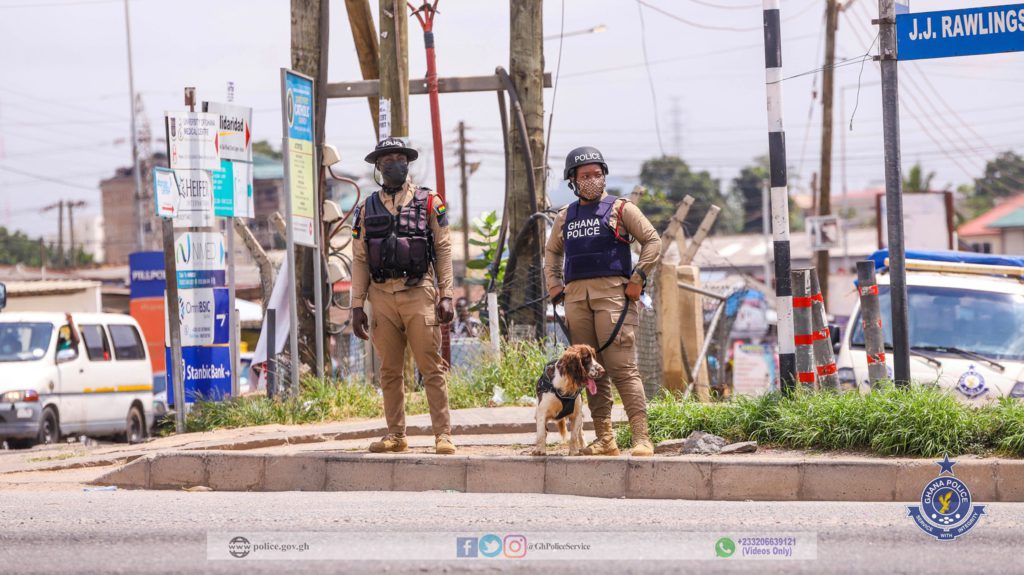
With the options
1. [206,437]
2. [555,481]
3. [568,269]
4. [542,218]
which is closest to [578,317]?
[568,269]

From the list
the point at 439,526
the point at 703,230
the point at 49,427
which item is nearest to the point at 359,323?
the point at 439,526

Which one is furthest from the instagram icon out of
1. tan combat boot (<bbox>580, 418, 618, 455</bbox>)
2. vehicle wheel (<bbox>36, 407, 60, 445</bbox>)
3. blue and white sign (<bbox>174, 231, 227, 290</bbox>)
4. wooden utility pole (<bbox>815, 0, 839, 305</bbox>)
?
wooden utility pole (<bbox>815, 0, 839, 305</bbox>)

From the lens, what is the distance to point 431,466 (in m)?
7.99

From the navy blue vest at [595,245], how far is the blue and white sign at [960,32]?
2.54 m

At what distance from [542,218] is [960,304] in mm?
4334

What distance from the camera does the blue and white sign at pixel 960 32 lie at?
8352 mm

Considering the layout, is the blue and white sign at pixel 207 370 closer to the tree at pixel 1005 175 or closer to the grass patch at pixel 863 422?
the grass patch at pixel 863 422

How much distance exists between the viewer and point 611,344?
312 inches

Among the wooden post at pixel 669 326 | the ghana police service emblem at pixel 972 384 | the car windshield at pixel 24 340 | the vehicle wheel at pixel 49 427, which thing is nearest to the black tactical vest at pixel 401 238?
the ghana police service emblem at pixel 972 384

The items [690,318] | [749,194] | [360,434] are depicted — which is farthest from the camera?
[749,194]

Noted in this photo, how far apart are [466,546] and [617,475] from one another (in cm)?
232

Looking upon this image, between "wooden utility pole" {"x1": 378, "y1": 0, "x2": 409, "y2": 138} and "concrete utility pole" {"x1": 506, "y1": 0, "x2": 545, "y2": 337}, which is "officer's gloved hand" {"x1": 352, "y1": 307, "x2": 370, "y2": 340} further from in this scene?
"concrete utility pole" {"x1": 506, "y1": 0, "x2": 545, "y2": 337}

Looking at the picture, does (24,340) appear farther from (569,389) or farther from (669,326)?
(569,389)

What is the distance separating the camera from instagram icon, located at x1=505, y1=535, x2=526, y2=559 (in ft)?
17.3
